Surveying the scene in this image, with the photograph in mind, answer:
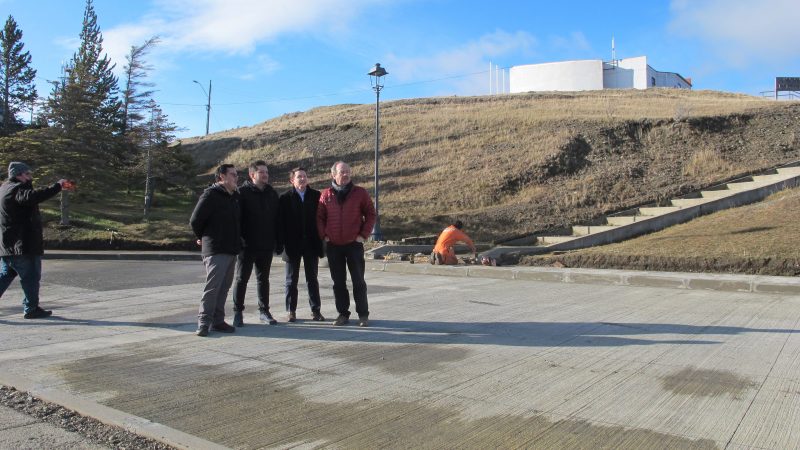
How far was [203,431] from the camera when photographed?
375 cm

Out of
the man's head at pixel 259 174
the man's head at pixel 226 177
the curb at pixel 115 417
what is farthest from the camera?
the man's head at pixel 259 174

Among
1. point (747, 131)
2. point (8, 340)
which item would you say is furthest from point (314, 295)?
point (747, 131)

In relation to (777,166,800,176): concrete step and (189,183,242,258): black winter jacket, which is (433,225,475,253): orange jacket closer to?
(189,183,242,258): black winter jacket

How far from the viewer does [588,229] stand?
58.1ft

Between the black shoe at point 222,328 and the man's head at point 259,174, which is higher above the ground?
the man's head at point 259,174

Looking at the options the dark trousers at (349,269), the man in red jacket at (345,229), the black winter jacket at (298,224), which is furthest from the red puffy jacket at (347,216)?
the black winter jacket at (298,224)

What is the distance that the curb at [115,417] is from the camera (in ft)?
11.6

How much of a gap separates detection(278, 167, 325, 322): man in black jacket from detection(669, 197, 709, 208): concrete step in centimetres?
1391

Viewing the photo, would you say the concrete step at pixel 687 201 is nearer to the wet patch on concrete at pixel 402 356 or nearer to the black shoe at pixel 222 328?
the wet patch on concrete at pixel 402 356

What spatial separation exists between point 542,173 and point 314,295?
20.3 m

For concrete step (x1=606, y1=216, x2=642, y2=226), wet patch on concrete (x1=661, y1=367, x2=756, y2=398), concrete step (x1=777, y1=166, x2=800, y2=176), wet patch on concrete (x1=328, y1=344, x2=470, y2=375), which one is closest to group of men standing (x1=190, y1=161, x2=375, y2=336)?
wet patch on concrete (x1=328, y1=344, x2=470, y2=375)

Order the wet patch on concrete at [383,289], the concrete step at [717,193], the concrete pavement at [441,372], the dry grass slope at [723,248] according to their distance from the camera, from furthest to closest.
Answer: the concrete step at [717,193] < the dry grass slope at [723,248] < the wet patch on concrete at [383,289] < the concrete pavement at [441,372]

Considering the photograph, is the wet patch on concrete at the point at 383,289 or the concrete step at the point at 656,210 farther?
the concrete step at the point at 656,210

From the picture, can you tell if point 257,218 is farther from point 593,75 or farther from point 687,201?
point 593,75
